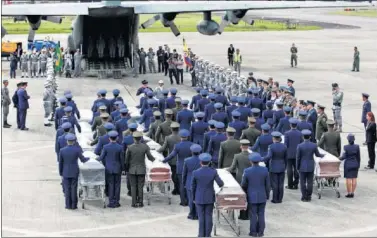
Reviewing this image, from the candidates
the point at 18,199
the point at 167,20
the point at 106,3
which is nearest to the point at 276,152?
the point at 18,199

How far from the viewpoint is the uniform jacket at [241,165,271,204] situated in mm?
12579

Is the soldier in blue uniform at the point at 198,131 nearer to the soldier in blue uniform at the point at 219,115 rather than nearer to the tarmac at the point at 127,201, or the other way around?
the soldier in blue uniform at the point at 219,115

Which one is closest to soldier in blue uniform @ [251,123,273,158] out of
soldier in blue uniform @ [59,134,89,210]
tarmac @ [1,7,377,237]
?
tarmac @ [1,7,377,237]

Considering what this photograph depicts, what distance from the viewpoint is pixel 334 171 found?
587 inches

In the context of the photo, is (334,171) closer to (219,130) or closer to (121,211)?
(219,130)

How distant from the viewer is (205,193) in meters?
12.3

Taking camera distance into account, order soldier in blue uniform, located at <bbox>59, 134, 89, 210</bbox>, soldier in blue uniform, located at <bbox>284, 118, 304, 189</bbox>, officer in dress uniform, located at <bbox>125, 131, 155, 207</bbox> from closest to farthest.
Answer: soldier in blue uniform, located at <bbox>59, 134, 89, 210</bbox> → officer in dress uniform, located at <bbox>125, 131, 155, 207</bbox> → soldier in blue uniform, located at <bbox>284, 118, 304, 189</bbox>

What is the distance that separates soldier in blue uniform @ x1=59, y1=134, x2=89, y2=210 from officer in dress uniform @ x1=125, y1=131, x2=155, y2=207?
86 cm

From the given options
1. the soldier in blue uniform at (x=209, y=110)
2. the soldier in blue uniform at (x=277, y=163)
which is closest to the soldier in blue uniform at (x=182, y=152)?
the soldier in blue uniform at (x=277, y=163)

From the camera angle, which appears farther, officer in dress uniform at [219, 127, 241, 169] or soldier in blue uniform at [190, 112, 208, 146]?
soldier in blue uniform at [190, 112, 208, 146]

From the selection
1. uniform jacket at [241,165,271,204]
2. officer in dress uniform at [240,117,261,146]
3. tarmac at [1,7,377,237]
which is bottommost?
tarmac at [1,7,377,237]

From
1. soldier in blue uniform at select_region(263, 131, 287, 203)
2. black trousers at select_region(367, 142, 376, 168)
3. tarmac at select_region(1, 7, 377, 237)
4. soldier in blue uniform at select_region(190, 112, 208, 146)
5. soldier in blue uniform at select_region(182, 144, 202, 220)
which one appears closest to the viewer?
tarmac at select_region(1, 7, 377, 237)

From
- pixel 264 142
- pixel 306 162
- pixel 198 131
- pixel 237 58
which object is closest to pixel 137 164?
pixel 198 131

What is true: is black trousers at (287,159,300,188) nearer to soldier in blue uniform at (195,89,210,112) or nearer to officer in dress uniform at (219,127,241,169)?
officer in dress uniform at (219,127,241,169)
